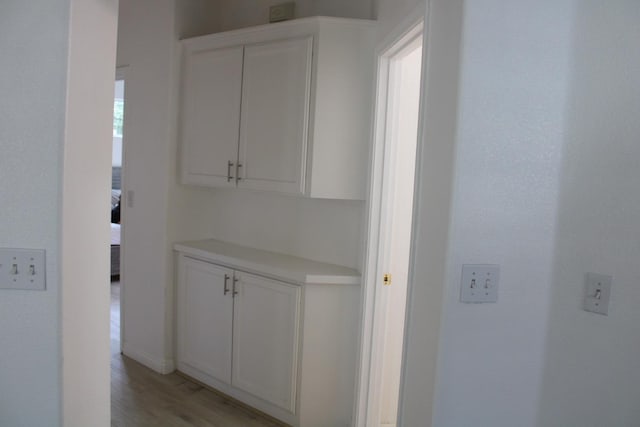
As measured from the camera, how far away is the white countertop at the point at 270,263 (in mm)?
2570

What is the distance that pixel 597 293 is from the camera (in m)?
1.37

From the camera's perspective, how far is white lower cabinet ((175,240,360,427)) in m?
2.61

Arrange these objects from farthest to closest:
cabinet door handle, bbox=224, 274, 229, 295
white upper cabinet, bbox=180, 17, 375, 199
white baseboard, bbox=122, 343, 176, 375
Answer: white baseboard, bbox=122, 343, 176, 375 → cabinet door handle, bbox=224, 274, 229, 295 → white upper cabinet, bbox=180, 17, 375, 199

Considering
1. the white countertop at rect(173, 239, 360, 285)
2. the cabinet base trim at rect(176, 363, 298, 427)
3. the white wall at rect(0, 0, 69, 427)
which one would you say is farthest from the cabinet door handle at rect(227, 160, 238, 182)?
the white wall at rect(0, 0, 69, 427)

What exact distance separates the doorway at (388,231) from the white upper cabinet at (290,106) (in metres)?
0.18

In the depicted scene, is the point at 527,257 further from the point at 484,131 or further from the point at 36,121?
the point at 36,121

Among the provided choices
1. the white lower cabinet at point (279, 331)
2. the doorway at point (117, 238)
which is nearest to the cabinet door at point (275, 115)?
the white lower cabinet at point (279, 331)

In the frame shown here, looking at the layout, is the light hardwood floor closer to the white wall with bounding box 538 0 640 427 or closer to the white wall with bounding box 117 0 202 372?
the white wall with bounding box 117 0 202 372

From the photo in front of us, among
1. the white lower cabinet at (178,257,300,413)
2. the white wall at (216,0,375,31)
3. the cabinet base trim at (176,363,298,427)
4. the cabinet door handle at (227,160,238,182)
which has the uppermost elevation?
the white wall at (216,0,375,31)

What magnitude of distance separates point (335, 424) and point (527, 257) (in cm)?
171

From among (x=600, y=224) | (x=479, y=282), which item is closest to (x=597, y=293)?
(x=600, y=224)

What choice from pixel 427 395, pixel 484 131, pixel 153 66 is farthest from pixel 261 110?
pixel 427 395

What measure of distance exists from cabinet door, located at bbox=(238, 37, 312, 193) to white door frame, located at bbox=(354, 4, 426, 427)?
1.34 ft

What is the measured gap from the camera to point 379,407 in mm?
2574
